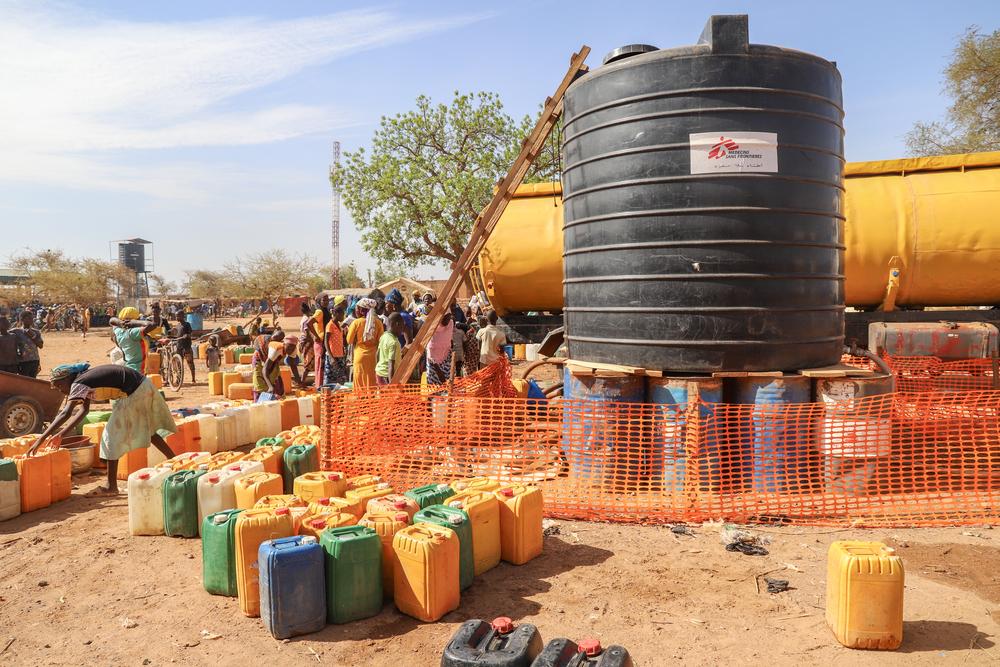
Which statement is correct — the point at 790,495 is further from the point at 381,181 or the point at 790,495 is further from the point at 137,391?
the point at 381,181

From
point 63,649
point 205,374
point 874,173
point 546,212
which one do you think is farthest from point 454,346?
Result: point 205,374

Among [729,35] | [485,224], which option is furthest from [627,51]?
[485,224]

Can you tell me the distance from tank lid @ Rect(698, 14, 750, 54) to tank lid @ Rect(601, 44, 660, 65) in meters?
0.67

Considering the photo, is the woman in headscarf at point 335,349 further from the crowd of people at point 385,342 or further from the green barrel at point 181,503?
the green barrel at point 181,503

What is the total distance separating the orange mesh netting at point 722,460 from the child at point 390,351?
263cm

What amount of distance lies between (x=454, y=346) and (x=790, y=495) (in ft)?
22.3

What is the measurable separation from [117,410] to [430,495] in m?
3.95

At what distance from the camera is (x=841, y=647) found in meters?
3.61

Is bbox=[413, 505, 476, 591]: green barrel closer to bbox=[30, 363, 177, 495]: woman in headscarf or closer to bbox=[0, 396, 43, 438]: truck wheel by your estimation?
bbox=[30, 363, 177, 495]: woman in headscarf

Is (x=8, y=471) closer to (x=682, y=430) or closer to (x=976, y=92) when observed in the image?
(x=682, y=430)

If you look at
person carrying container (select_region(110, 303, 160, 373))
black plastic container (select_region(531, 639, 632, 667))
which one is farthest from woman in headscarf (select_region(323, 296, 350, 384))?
black plastic container (select_region(531, 639, 632, 667))

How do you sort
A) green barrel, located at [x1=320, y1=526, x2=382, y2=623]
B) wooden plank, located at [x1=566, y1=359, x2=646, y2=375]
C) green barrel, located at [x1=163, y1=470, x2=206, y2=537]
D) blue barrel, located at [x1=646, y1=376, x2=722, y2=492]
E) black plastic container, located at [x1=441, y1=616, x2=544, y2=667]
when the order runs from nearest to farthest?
black plastic container, located at [x1=441, y1=616, x2=544, y2=667]
green barrel, located at [x1=320, y1=526, x2=382, y2=623]
green barrel, located at [x1=163, y1=470, x2=206, y2=537]
blue barrel, located at [x1=646, y1=376, x2=722, y2=492]
wooden plank, located at [x1=566, y1=359, x2=646, y2=375]

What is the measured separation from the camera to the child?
963 centimetres

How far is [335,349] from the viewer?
11.8 meters
